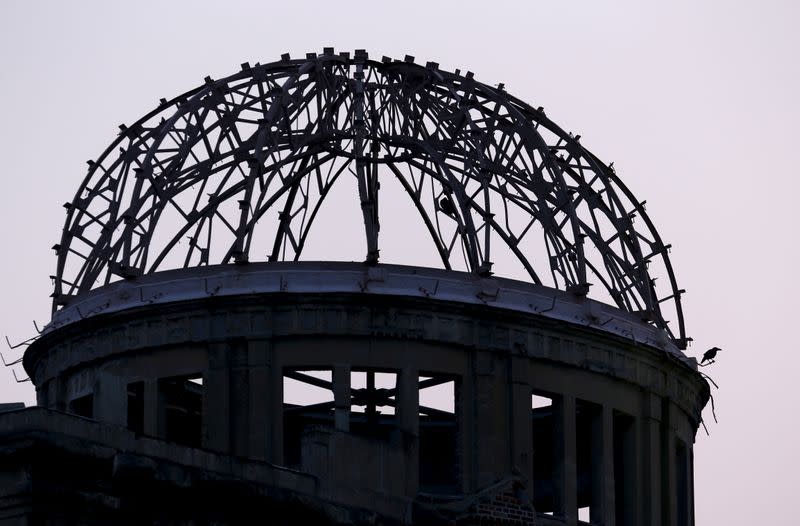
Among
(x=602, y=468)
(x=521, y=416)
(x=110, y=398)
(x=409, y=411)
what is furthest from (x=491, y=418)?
→ (x=110, y=398)

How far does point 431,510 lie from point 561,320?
7.49 metres

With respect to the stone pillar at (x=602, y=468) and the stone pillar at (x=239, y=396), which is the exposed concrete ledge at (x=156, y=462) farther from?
the stone pillar at (x=602, y=468)

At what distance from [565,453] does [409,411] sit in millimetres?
4593

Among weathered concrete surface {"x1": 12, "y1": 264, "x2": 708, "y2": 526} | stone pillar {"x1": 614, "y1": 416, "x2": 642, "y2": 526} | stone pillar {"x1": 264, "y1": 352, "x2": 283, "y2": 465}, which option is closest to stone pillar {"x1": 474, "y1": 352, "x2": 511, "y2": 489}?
weathered concrete surface {"x1": 12, "y1": 264, "x2": 708, "y2": 526}

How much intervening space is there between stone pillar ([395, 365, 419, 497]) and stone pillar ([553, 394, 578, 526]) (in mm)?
4033

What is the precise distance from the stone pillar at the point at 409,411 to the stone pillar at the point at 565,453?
4.03 meters

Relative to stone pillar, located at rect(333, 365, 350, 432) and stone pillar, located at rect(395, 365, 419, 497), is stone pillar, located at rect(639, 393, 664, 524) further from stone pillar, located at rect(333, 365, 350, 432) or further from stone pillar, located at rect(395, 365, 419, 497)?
stone pillar, located at rect(333, 365, 350, 432)

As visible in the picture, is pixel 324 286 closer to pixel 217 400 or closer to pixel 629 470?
pixel 217 400

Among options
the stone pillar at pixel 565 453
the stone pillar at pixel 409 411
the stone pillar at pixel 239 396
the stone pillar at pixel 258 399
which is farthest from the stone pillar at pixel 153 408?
the stone pillar at pixel 565 453

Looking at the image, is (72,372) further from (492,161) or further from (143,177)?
(492,161)

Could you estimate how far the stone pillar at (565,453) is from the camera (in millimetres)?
82438

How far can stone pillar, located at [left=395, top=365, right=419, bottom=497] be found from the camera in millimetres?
79812

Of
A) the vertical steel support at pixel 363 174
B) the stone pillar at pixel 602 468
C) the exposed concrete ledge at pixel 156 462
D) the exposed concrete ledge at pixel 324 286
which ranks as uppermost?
the vertical steel support at pixel 363 174

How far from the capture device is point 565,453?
82750 millimetres
